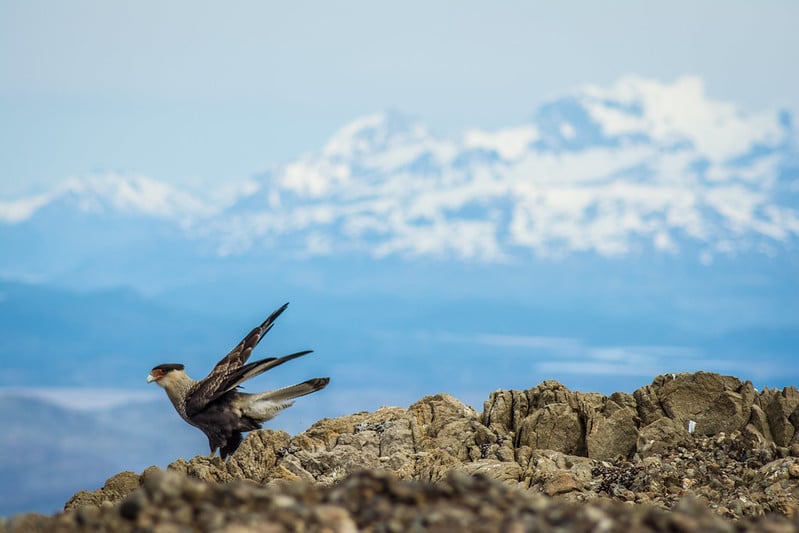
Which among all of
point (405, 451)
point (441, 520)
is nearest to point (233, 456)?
point (405, 451)

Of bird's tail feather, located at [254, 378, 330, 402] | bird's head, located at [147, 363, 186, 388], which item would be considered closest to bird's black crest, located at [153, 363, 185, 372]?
bird's head, located at [147, 363, 186, 388]

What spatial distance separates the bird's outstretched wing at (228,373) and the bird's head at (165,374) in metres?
0.65

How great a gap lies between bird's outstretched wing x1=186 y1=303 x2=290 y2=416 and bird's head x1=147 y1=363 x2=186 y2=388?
0.65 metres

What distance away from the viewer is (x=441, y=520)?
834 cm

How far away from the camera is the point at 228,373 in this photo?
66.4 ft

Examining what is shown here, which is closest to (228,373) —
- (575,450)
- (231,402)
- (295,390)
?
(231,402)

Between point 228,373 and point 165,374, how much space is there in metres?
1.82

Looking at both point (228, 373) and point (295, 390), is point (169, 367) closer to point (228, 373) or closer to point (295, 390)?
point (228, 373)

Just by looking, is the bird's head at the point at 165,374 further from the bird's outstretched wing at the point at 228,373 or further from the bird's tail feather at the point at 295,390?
the bird's tail feather at the point at 295,390

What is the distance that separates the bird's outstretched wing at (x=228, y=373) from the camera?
20109mm

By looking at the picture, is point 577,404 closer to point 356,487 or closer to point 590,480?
point 590,480

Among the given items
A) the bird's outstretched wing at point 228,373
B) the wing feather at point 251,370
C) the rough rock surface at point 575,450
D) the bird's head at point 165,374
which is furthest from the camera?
the bird's head at point 165,374

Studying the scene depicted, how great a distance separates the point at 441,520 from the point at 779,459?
12086mm

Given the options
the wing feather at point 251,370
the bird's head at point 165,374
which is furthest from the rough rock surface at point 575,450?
the bird's head at point 165,374
